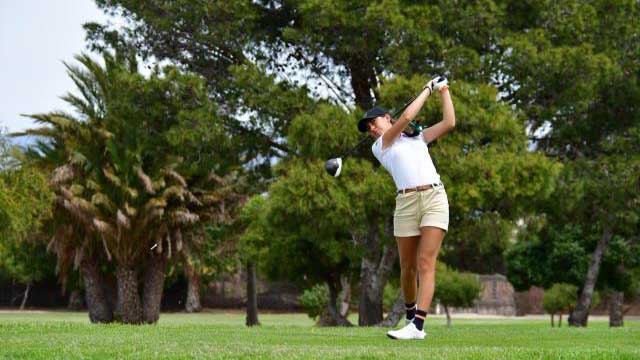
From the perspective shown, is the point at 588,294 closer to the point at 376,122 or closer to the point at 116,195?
the point at 116,195

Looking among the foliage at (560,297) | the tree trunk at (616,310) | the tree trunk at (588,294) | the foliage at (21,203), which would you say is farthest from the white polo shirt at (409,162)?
the foliage at (560,297)

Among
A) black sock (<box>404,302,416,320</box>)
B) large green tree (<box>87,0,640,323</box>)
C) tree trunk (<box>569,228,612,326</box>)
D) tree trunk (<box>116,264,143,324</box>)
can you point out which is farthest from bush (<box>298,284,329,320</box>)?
black sock (<box>404,302,416,320</box>)

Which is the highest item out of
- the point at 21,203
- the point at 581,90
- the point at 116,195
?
the point at 581,90

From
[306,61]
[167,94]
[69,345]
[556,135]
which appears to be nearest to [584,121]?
[556,135]

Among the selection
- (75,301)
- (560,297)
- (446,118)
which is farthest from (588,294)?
(75,301)

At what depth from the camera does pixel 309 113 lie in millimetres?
21859

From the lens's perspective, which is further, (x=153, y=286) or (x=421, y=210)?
(x=153, y=286)

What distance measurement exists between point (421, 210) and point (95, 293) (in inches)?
1037

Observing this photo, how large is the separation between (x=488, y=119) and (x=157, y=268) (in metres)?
16.4

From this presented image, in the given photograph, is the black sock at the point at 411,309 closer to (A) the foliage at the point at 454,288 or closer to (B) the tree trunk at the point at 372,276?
(B) the tree trunk at the point at 372,276

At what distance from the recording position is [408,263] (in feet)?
31.1

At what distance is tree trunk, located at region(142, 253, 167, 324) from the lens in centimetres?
3294

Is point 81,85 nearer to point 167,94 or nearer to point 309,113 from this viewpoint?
point 167,94

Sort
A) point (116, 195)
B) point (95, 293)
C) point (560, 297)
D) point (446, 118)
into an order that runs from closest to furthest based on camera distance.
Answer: point (446, 118) < point (116, 195) < point (95, 293) < point (560, 297)
